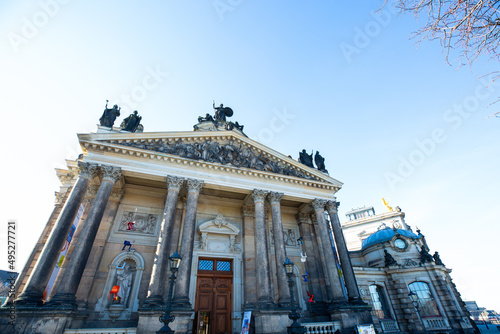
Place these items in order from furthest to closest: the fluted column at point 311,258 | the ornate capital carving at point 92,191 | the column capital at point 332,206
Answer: the column capital at point 332,206 < the fluted column at point 311,258 < the ornate capital carving at point 92,191

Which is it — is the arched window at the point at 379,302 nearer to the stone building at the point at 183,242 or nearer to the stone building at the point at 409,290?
the stone building at the point at 409,290

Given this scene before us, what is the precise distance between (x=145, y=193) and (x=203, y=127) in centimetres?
843

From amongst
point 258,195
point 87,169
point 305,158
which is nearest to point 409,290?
point 305,158

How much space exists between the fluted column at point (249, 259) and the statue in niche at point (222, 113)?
30.0ft

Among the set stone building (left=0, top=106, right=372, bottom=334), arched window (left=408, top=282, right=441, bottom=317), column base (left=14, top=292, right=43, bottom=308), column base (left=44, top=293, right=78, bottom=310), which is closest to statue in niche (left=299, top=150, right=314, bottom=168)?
stone building (left=0, top=106, right=372, bottom=334)

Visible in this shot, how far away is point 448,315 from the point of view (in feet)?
69.3

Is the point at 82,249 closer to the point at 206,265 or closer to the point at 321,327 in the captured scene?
the point at 206,265

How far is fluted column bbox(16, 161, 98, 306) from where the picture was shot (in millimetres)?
9477

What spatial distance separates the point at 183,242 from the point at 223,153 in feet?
21.8

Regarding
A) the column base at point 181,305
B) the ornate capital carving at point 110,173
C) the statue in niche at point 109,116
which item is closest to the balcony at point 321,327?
the column base at point 181,305

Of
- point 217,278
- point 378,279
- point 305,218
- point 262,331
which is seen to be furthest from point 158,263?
point 378,279

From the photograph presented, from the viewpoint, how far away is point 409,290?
2225 cm

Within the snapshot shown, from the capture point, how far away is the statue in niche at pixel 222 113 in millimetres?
22328

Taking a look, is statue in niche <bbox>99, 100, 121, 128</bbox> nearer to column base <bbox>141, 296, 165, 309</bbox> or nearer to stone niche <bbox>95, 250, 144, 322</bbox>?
stone niche <bbox>95, 250, 144, 322</bbox>
